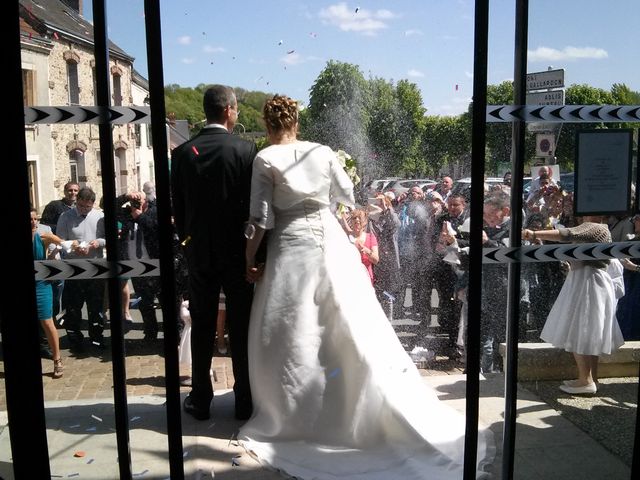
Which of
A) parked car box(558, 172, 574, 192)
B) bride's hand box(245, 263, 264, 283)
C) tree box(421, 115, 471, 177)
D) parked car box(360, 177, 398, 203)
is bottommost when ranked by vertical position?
bride's hand box(245, 263, 264, 283)

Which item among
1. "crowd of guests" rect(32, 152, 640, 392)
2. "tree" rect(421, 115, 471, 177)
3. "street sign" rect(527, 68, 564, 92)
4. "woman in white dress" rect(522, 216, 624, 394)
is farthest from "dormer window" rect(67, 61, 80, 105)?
"tree" rect(421, 115, 471, 177)

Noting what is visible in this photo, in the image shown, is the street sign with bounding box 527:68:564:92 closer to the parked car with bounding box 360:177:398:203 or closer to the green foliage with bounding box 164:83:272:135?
the green foliage with bounding box 164:83:272:135

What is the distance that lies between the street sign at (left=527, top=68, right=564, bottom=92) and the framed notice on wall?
264mm

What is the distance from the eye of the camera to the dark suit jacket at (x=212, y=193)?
364 centimetres

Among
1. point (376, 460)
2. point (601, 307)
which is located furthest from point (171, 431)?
point (601, 307)

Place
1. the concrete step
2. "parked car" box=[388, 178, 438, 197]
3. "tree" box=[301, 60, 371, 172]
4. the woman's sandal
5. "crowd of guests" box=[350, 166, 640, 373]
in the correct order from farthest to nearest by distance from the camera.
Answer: "parked car" box=[388, 178, 438, 197] < "crowd of guests" box=[350, 166, 640, 373] < "tree" box=[301, 60, 371, 172] < the concrete step < the woman's sandal

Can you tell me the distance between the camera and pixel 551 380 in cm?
315

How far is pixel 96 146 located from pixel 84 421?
1.06 meters

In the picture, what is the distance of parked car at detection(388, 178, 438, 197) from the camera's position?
19.5 ft

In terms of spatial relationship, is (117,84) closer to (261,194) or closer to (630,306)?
(261,194)

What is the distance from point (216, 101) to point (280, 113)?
0.45 metres

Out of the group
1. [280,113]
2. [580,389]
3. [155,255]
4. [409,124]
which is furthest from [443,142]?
[155,255]

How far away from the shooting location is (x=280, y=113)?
3553 millimetres

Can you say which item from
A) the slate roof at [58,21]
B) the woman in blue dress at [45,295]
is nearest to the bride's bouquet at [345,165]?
the slate roof at [58,21]
